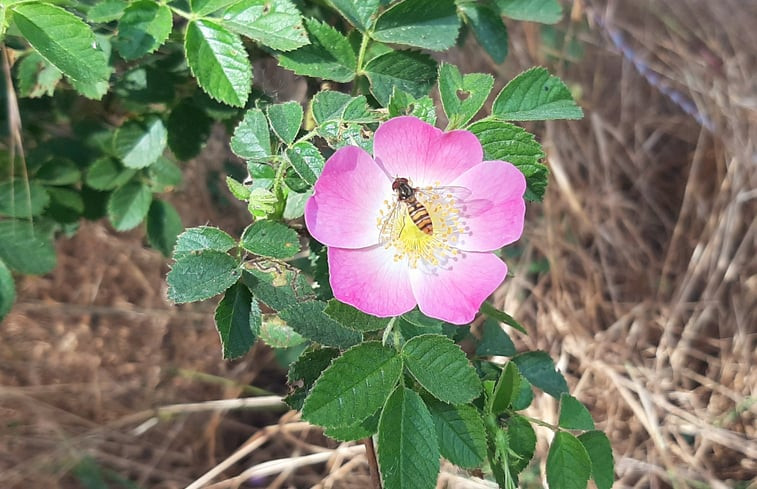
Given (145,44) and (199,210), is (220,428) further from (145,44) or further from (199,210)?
(145,44)

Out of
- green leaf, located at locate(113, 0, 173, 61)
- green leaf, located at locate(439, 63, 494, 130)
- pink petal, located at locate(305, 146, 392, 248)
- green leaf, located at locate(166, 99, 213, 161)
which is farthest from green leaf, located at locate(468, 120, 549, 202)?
green leaf, located at locate(166, 99, 213, 161)

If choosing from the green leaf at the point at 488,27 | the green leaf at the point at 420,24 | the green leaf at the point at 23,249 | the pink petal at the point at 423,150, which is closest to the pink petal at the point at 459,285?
the pink petal at the point at 423,150

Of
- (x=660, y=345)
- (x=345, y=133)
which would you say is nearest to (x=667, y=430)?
(x=660, y=345)

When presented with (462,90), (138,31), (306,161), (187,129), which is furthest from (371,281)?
(187,129)

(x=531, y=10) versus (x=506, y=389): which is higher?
(x=531, y=10)

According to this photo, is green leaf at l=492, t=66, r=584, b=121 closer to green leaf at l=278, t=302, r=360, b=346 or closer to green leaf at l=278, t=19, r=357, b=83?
green leaf at l=278, t=19, r=357, b=83

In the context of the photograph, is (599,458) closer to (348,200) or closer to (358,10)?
(348,200)

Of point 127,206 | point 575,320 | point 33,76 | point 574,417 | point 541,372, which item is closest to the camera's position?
point 574,417

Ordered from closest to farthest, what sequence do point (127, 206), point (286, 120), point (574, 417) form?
point (286, 120), point (574, 417), point (127, 206)
